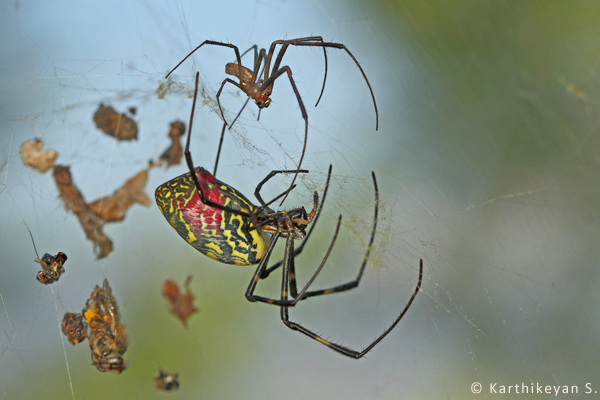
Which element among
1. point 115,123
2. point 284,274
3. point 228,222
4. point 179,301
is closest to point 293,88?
point 228,222

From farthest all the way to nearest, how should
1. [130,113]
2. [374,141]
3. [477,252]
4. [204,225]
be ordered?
1. [374,141]
2. [477,252]
3. [130,113]
4. [204,225]

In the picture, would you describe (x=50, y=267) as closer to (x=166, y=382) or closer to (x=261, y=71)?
(x=166, y=382)

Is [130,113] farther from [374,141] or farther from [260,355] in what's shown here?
[260,355]

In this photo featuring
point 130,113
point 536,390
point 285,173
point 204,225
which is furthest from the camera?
point 536,390

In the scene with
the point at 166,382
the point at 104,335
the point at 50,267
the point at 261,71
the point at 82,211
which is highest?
the point at 261,71

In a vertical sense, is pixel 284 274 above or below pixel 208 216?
below

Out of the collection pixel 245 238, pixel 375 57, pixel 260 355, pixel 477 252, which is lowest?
pixel 260 355

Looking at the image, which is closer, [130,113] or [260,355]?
[130,113]

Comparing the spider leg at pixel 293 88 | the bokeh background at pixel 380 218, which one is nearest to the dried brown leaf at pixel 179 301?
the bokeh background at pixel 380 218

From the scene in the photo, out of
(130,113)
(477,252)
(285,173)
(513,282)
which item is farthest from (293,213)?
(513,282)
